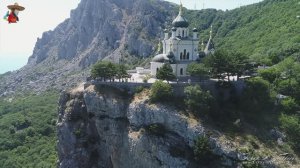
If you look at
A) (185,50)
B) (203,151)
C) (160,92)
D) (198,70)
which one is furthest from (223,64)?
(203,151)

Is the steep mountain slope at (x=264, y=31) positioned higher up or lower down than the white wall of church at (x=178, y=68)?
higher up

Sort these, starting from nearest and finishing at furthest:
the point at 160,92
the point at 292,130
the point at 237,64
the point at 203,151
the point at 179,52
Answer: the point at 203,151
the point at 292,130
the point at 160,92
the point at 237,64
the point at 179,52

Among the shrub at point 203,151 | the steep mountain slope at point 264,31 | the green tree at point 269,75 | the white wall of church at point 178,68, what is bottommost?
the shrub at point 203,151

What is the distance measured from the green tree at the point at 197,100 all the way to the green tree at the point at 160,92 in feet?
9.50

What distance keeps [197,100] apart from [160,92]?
595 cm

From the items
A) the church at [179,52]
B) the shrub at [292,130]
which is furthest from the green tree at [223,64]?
the shrub at [292,130]

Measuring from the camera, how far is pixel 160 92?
66.6 m

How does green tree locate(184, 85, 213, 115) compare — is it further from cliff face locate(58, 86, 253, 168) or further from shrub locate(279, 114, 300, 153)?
shrub locate(279, 114, 300, 153)

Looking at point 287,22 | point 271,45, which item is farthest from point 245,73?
point 287,22

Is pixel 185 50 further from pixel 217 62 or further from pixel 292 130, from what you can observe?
pixel 292 130

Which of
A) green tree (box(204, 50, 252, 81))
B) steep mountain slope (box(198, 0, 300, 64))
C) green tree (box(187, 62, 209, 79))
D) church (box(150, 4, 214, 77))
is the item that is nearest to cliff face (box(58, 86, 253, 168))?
green tree (box(187, 62, 209, 79))

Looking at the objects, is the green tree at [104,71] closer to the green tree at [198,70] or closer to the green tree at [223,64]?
the green tree at [198,70]

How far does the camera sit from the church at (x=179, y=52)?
7675cm

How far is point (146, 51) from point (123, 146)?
379 ft
